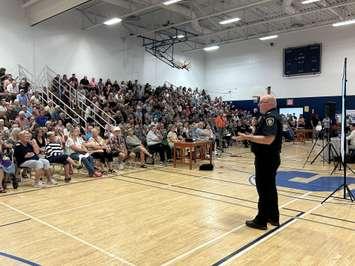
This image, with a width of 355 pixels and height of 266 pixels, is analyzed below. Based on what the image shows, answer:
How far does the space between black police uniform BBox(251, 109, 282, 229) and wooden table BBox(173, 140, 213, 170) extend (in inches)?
195

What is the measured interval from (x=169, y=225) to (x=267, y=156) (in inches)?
61.1

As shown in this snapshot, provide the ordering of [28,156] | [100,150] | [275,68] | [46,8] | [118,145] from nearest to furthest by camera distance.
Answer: [28,156] → [100,150] → [118,145] → [46,8] → [275,68]

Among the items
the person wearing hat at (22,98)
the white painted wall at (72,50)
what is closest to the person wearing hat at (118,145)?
the person wearing hat at (22,98)

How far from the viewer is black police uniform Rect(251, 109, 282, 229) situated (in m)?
4.16

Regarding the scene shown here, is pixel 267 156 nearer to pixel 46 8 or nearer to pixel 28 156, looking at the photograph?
pixel 28 156

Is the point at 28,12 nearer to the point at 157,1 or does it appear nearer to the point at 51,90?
the point at 51,90

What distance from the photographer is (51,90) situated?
14648 mm

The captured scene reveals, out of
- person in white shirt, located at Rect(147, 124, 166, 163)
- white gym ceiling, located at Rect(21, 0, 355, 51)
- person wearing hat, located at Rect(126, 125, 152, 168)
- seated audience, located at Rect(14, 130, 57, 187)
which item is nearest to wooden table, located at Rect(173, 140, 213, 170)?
person in white shirt, located at Rect(147, 124, 166, 163)

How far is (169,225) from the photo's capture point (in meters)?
4.44

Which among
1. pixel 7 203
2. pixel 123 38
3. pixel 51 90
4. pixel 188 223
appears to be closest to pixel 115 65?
pixel 123 38

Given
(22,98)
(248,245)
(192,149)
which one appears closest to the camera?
(248,245)

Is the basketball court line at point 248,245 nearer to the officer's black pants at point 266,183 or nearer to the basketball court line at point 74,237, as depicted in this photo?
the officer's black pants at point 266,183

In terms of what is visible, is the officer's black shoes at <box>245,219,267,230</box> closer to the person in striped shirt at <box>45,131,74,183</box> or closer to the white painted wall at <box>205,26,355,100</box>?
the person in striped shirt at <box>45,131,74,183</box>

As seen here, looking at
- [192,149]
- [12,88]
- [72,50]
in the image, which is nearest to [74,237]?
[192,149]
